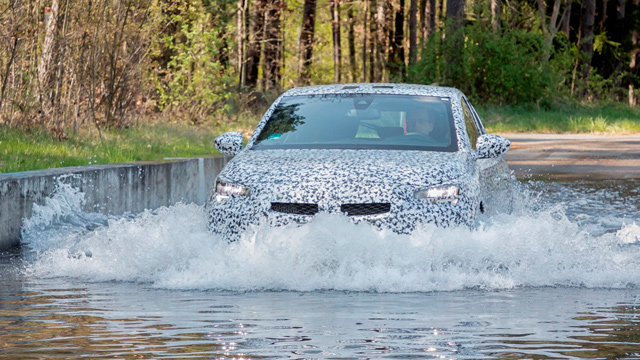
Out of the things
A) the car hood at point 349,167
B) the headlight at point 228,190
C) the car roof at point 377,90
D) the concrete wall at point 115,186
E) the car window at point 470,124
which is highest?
the car roof at point 377,90

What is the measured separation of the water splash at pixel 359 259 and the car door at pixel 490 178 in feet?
0.61

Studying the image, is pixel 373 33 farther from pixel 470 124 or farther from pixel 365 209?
pixel 365 209

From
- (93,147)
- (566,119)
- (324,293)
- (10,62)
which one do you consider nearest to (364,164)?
(324,293)

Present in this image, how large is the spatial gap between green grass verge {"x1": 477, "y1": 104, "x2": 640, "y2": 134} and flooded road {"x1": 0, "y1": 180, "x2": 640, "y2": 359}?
24.2 meters

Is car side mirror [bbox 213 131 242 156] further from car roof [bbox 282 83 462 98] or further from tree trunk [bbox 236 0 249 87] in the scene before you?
tree trunk [bbox 236 0 249 87]

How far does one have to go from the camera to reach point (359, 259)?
8.48 meters

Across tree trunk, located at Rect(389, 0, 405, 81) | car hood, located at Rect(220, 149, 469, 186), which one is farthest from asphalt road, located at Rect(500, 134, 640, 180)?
tree trunk, located at Rect(389, 0, 405, 81)

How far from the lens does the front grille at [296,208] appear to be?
28.4 ft

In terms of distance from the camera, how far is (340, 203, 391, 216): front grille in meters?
8.62

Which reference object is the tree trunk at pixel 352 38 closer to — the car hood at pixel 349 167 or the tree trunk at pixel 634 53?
the tree trunk at pixel 634 53

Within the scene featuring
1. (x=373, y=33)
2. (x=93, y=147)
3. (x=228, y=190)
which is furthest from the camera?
(x=373, y=33)

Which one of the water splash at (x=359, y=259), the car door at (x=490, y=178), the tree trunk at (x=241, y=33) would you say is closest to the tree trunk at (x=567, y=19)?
the tree trunk at (x=241, y=33)

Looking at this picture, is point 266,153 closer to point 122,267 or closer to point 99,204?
point 122,267

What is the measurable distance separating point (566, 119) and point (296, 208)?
30.2m
